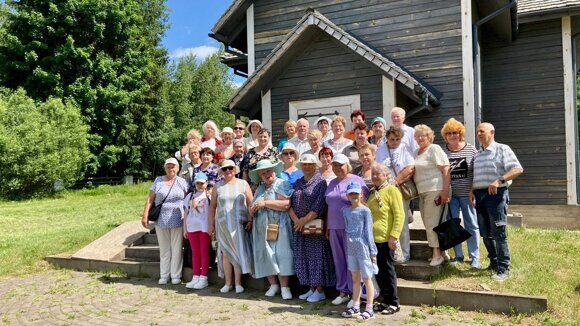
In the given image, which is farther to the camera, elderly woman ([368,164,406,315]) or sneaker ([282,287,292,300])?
sneaker ([282,287,292,300])

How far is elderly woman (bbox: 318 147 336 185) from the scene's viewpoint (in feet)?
17.3

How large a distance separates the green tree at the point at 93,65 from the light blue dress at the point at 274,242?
871 inches

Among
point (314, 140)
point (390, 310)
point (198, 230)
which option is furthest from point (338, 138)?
point (390, 310)

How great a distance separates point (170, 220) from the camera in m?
6.41

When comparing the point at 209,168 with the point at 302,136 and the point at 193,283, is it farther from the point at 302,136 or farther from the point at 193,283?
the point at 193,283

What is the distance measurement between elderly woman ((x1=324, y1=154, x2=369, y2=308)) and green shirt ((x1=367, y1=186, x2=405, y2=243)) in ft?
0.93

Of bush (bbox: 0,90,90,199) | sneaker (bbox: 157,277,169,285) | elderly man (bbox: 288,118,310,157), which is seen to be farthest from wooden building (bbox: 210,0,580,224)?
bush (bbox: 0,90,90,199)

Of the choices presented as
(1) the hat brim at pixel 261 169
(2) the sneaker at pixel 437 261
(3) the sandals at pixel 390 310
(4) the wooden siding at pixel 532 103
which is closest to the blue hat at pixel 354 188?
(1) the hat brim at pixel 261 169

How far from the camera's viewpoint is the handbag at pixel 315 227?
16.9 ft

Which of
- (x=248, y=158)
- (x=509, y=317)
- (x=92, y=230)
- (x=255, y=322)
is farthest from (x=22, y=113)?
(x=509, y=317)

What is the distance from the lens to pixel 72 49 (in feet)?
80.0

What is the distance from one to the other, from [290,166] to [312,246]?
3.49 feet

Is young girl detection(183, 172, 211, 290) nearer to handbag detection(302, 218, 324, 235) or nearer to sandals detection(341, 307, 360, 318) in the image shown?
handbag detection(302, 218, 324, 235)

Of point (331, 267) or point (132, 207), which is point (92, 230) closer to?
point (132, 207)
